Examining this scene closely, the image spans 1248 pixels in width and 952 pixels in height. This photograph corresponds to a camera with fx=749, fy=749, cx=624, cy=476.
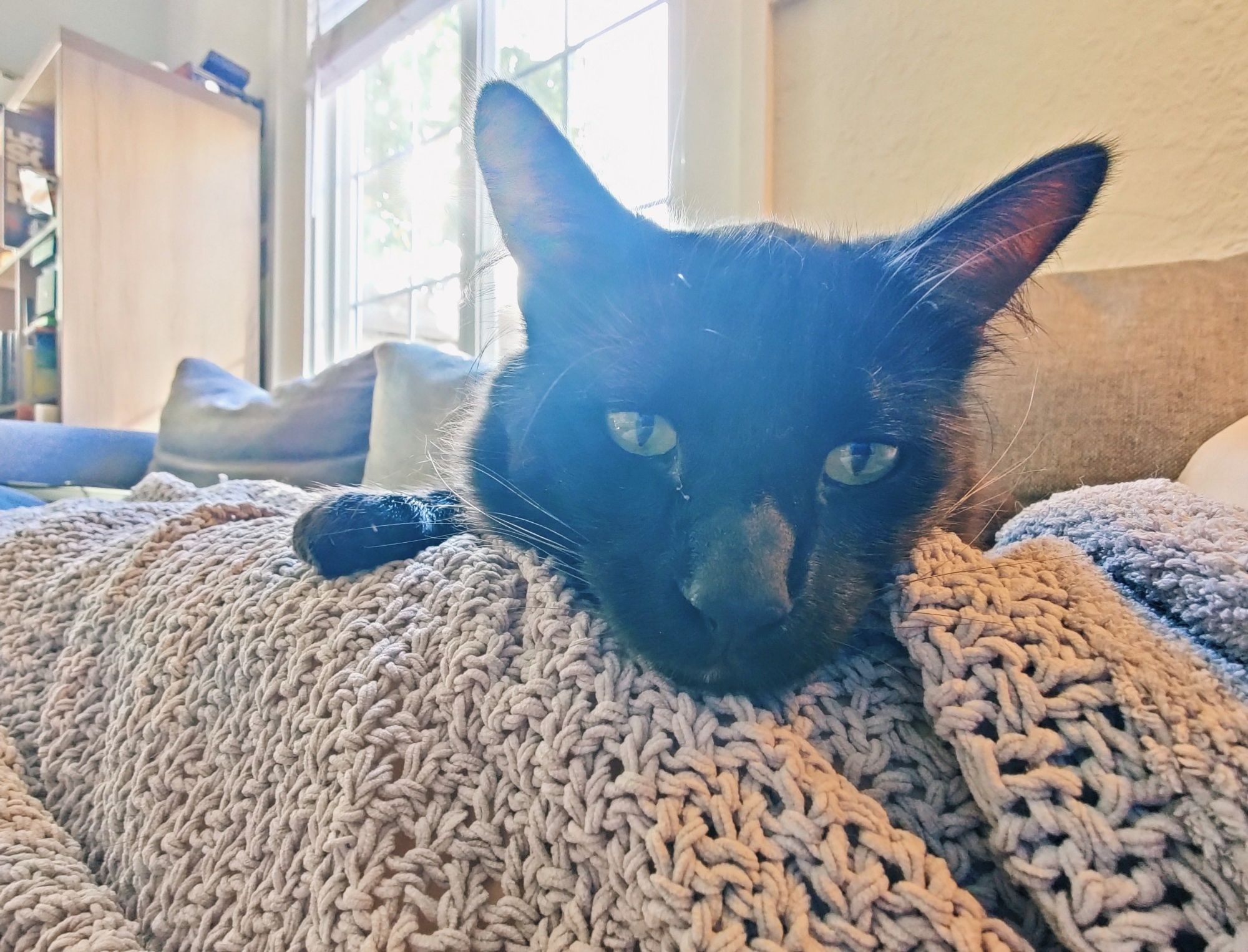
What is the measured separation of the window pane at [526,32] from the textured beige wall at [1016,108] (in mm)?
890

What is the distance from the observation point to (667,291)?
20.8 inches

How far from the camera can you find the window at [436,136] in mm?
1687

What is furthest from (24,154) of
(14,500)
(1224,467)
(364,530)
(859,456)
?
(1224,467)

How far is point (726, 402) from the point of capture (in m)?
0.48

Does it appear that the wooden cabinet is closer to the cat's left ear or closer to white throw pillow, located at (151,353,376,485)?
white throw pillow, located at (151,353,376,485)

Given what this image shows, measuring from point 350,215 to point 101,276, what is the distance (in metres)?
0.93

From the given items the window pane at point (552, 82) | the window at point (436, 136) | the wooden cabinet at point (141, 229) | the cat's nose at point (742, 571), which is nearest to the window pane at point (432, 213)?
the window at point (436, 136)

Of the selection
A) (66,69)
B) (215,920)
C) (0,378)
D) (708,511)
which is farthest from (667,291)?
(0,378)

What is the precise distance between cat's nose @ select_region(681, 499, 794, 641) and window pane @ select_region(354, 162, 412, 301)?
2.61 meters

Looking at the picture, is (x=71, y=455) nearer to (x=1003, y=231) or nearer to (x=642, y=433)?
(x=642, y=433)

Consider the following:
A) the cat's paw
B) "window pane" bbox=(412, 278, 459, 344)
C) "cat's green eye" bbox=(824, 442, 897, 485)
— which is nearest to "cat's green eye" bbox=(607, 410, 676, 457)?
"cat's green eye" bbox=(824, 442, 897, 485)

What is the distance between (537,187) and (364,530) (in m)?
0.30

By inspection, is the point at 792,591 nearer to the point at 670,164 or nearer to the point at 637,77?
the point at 670,164

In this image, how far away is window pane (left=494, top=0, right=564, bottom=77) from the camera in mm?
2094
